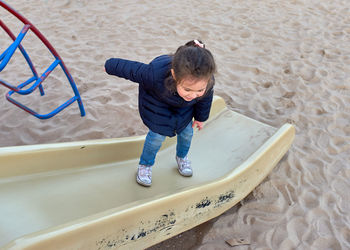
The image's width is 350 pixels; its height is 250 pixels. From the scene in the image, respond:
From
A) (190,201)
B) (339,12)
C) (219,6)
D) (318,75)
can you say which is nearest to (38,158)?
(190,201)

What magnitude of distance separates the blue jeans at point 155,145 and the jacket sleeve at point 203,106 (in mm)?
107

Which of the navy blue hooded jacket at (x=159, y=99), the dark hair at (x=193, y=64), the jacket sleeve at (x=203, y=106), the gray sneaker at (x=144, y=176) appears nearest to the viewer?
the dark hair at (x=193, y=64)

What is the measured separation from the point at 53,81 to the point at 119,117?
0.98m

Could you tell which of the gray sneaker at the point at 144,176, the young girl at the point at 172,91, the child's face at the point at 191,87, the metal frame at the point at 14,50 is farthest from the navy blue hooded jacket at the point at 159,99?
the metal frame at the point at 14,50

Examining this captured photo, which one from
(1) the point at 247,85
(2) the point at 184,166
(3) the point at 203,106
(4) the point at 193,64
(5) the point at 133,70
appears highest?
(4) the point at 193,64

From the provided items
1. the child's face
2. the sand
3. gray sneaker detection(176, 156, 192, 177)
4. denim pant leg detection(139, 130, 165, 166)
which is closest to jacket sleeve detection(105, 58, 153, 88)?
the child's face

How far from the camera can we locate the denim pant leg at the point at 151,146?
1872 mm

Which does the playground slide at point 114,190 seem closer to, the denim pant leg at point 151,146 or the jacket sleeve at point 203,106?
the denim pant leg at point 151,146

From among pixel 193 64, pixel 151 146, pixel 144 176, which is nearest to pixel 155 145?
pixel 151 146

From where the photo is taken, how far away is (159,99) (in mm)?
1731

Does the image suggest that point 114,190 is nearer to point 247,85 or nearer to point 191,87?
point 191,87

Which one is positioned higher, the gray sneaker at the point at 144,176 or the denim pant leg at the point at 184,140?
the denim pant leg at the point at 184,140

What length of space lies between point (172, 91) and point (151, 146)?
1.34 ft

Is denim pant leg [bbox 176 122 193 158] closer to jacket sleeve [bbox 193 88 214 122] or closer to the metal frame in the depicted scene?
jacket sleeve [bbox 193 88 214 122]
